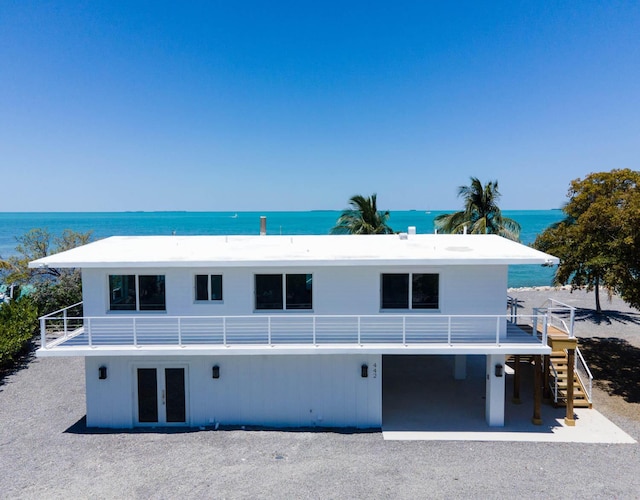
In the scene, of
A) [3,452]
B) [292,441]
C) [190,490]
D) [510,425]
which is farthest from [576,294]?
[3,452]

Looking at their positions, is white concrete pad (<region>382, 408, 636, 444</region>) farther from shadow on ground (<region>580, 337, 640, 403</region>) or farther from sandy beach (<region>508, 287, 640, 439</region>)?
shadow on ground (<region>580, 337, 640, 403</region>)

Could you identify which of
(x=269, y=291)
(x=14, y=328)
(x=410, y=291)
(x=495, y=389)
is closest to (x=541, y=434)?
(x=495, y=389)

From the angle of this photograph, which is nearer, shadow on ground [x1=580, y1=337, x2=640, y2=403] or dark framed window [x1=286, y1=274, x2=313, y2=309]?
dark framed window [x1=286, y1=274, x2=313, y2=309]

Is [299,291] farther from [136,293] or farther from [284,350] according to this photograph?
[136,293]

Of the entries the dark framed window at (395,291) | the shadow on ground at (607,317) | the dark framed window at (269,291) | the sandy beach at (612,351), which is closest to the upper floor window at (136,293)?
the dark framed window at (269,291)

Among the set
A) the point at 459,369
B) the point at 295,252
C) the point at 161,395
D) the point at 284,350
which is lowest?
the point at 459,369

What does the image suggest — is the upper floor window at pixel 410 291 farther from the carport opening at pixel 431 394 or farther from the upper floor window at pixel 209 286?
the upper floor window at pixel 209 286

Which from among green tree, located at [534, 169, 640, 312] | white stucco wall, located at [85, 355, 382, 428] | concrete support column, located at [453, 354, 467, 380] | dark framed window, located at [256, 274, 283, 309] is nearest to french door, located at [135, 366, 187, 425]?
white stucco wall, located at [85, 355, 382, 428]

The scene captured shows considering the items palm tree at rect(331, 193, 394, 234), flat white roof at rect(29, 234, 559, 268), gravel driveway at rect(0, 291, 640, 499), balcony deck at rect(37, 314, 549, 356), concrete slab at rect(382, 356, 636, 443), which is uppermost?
palm tree at rect(331, 193, 394, 234)
